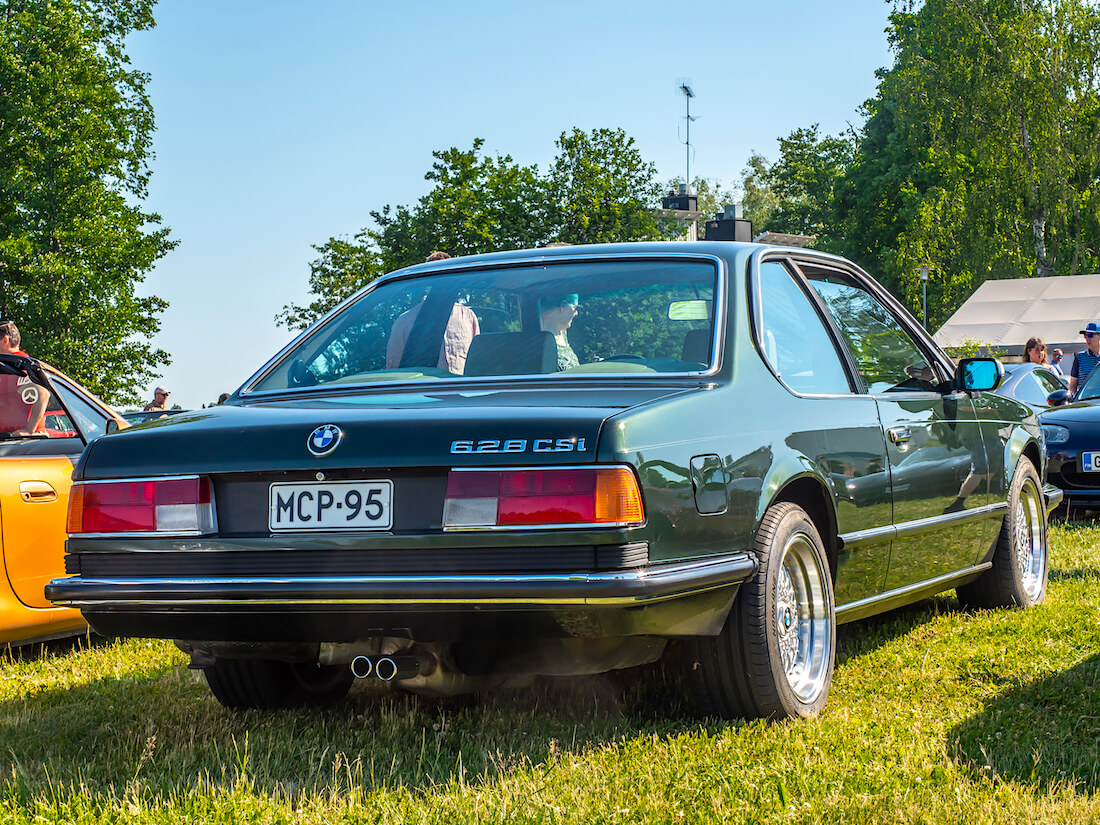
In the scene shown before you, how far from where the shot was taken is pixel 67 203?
3684 cm

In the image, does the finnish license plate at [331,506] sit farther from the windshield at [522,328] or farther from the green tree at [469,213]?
the green tree at [469,213]

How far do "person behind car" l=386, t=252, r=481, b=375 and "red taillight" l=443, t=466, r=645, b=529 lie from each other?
3.11 ft

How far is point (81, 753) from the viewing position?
163 inches

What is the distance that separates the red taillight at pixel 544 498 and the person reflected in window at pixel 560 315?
994mm

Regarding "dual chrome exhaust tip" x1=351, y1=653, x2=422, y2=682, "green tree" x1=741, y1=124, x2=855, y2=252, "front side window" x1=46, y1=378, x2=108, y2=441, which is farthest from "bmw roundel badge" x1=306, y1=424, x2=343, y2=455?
"green tree" x1=741, y1=124, x2=855, y2=252

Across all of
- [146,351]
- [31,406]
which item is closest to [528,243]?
[146,351]

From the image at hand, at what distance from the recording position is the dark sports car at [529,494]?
3416 millimetres

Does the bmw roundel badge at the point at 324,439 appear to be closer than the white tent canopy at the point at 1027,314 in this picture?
Yes

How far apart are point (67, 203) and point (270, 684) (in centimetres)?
3489

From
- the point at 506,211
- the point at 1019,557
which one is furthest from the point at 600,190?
the point at 1019,557

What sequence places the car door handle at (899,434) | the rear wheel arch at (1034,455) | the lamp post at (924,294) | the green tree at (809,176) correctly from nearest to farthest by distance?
the car door handle at (899,434)
the rear wheel arch at (1034,455)
the lamp post at (924,294)
the green tree at (809,176)

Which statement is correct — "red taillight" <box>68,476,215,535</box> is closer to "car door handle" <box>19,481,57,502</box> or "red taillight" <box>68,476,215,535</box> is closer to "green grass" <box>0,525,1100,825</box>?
"green grass" <box>0,525,1100,825</box>

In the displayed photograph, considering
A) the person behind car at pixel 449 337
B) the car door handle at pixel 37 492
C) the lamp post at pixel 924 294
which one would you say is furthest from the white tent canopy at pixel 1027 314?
the person behind car at pixel 449 337

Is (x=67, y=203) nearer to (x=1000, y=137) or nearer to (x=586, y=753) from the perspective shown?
(x=1000, y=137)
